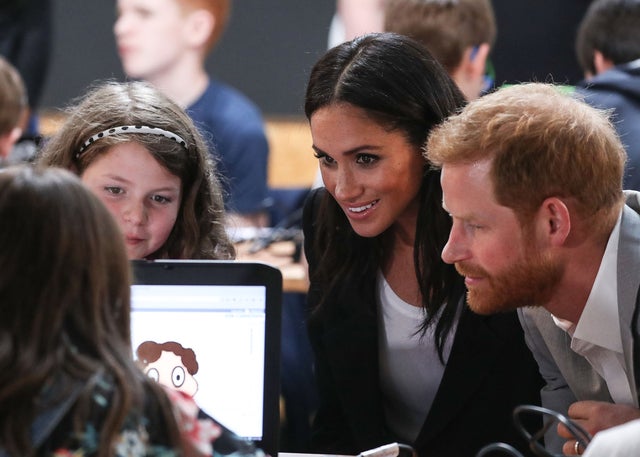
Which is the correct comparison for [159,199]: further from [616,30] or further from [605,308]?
[616,30]

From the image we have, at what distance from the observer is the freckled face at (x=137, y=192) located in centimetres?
208

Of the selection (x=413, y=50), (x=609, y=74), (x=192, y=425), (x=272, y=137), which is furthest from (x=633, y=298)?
(x=272, y=137)

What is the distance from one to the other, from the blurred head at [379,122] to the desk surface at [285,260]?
1.61m

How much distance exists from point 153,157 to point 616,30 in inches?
71.7

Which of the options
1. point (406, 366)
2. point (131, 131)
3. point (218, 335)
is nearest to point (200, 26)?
point (131, 131)

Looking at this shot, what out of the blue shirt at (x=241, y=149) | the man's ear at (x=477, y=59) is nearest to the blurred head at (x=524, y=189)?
the man's ear at (x=477, y=59)

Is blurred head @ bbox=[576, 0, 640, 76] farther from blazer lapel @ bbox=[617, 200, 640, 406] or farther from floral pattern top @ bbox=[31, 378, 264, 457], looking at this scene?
floral pattern top @ bbox=[31, 378, 264, 457]

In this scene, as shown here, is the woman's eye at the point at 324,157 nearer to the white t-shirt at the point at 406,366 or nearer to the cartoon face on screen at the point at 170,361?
the white t-shirt at the point at 406,366

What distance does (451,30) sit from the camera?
318 cm

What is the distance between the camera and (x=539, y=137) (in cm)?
172

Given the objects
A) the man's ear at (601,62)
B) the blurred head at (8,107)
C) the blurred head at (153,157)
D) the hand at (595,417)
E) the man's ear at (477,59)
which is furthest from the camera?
the blurred head at (8,107)

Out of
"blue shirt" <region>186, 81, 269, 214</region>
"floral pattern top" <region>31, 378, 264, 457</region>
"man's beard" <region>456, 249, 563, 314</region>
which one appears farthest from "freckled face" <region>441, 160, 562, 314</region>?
"blue shirt" <region>186, 81, 269, 214</region>

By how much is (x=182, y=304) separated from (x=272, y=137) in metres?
3.62

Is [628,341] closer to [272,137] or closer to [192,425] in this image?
[192,425]
